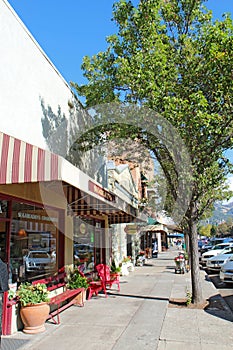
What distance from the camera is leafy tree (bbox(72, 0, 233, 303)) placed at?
27.2 feet

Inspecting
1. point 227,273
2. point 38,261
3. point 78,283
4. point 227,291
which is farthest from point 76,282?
point 227,273

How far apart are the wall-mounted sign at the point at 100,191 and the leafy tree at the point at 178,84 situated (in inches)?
70.2

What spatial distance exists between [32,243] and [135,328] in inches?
139

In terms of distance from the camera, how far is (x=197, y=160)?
9.05 meters

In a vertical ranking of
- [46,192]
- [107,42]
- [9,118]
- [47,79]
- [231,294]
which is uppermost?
[107,42]

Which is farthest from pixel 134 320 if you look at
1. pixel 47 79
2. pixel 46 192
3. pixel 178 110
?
pixel 47 79

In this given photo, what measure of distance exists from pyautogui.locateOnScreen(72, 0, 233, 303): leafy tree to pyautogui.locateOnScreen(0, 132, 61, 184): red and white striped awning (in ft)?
12.9

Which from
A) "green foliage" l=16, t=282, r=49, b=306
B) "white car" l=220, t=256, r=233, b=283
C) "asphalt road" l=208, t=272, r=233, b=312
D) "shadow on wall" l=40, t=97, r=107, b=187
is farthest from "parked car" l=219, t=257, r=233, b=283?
"green foliage" l=16, t=282, r=49, b=306

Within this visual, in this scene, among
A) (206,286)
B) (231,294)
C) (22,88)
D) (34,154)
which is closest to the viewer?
(34,154)

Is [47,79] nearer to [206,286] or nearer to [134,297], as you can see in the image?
[134,297]

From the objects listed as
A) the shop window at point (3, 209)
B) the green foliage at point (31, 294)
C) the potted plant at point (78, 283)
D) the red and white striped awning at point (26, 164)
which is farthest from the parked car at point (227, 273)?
the red and white striped awning at point (26, 164)

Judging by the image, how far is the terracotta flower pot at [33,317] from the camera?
6.56 metres

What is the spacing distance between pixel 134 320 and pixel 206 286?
20.1ft

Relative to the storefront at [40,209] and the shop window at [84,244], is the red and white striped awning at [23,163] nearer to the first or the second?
the storefront at [40,209]
